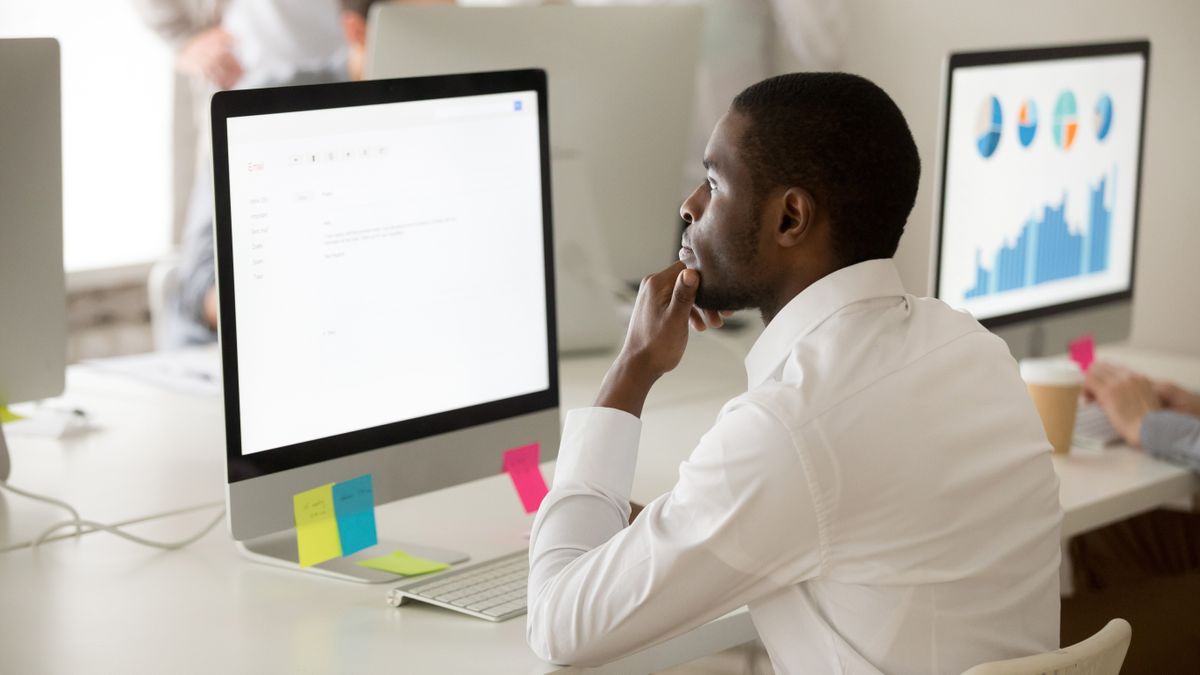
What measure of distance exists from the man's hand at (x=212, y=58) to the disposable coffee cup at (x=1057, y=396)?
7.98 ft

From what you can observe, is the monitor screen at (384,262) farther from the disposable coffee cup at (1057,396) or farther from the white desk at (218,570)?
the disposable coffee cup at (1057,396)

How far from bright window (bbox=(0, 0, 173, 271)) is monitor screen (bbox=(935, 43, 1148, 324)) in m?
2.65

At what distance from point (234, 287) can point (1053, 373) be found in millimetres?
1093

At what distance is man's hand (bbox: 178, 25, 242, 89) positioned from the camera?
3.52 m

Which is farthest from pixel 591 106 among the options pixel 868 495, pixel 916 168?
pixel 868 495

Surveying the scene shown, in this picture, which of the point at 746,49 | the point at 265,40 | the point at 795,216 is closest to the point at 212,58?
the point at 265,40

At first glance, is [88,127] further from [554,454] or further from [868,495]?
[868,495]

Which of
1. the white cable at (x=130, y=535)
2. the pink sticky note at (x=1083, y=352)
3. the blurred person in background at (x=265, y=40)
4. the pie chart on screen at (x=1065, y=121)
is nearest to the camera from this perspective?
the white cable at (x=130, y=535)

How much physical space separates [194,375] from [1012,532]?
1.49 metres

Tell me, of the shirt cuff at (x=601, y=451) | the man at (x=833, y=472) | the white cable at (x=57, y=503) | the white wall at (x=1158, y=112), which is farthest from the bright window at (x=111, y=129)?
the man at (x=833, y=472)

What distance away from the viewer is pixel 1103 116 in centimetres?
207

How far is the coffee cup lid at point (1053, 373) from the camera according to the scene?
1771 mm

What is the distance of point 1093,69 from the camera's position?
6.67 ft

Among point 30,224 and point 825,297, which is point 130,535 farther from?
point 825,297
